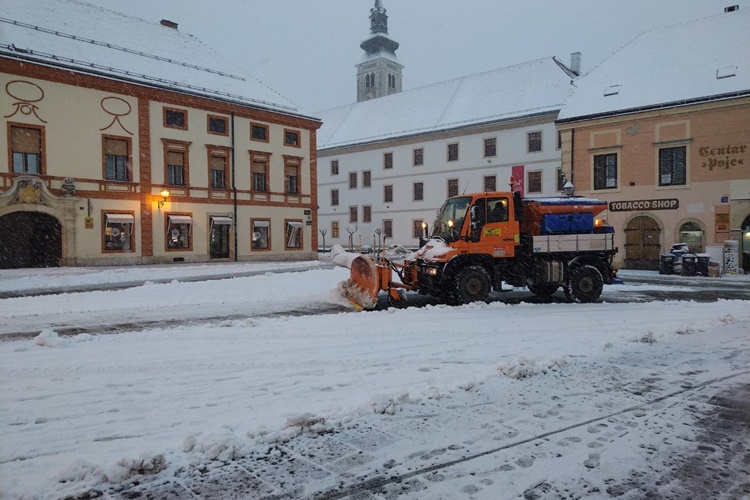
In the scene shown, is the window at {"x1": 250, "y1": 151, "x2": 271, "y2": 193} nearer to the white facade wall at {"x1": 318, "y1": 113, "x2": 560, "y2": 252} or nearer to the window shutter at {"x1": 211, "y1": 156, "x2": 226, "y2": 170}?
the window shutter at {"x1": 211, "y1": 156, "x2": 226, "y2": 170}

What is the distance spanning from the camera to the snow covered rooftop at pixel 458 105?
41.0 metres

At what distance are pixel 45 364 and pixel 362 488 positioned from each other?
5102 mm

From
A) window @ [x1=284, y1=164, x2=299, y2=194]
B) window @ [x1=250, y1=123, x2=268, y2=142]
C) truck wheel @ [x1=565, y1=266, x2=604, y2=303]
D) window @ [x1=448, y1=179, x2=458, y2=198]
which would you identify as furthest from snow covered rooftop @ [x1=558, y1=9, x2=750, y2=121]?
window @ [x1=250, y1=123, x2=268, y2=142]

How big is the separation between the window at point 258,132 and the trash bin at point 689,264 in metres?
24.0

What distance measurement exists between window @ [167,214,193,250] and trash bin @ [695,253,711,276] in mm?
25302

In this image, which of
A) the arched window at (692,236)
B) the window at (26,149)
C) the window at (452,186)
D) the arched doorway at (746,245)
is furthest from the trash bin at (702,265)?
the window at (26,149)

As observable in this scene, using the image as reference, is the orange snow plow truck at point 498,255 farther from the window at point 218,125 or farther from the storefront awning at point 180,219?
the window at point 218,125

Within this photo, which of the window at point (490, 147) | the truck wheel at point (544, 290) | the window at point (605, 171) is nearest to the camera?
the truck wheel at point (544, 290)

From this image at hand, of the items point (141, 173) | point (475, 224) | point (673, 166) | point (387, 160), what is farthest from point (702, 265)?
point (387, 160)

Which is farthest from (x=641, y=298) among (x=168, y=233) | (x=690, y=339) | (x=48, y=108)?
(x=48, y=108)

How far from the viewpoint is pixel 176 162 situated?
2783 cm

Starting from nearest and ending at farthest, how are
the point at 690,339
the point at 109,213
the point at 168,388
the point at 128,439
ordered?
the point at 128,439
the point at 168,388
the point at 690,339
the point at 109,213

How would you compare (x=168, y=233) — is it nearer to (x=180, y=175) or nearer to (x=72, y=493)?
(x=180, y=175)

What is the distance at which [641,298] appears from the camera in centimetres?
1332
